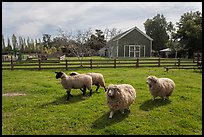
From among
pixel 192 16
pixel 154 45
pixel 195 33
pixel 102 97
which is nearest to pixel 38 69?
pixel 102 97

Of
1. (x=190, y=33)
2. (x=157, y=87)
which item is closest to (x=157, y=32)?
(x=190, y=33)

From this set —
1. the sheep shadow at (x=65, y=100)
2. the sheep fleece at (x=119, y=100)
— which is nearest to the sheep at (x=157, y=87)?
the sheep fleece at (x=119, y=100)

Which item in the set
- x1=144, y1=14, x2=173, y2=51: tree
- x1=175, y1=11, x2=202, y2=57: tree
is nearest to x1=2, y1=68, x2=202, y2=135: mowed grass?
x1=175, y1=11, x2=202, y2=57: tree

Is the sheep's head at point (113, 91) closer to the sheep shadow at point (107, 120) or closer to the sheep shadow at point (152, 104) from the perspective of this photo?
the sheep shadow at point (107, 120)

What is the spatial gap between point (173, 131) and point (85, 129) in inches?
79.7

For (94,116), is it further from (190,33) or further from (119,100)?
(190,33)

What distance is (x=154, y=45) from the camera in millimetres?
62688

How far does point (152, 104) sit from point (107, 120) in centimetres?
202

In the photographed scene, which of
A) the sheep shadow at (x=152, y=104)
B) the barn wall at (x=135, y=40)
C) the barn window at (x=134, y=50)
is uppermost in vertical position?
the barn wall at (x=135, y=40)

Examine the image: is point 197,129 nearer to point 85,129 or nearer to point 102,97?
point 85,129

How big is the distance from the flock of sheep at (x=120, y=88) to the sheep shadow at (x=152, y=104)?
6.9 inches

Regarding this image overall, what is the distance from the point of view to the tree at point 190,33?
36844mm

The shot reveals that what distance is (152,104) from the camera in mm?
7203

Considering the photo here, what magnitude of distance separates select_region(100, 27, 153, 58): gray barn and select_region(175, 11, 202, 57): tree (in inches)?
261
